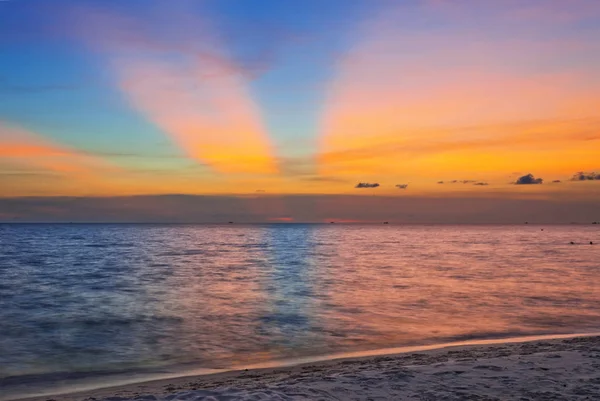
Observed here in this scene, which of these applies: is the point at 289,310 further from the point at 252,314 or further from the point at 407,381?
the point at 407,381

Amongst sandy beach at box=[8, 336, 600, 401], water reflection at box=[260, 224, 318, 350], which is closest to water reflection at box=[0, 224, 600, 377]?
water reflection at box=[260, 224, 318, 350]

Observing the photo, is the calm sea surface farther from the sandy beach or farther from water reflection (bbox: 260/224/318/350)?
the sandy beach

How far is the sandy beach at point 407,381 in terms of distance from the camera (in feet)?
35.2

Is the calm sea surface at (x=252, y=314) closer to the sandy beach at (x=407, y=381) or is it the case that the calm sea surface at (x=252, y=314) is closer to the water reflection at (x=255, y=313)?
the water reflection at (x=255, y=313)

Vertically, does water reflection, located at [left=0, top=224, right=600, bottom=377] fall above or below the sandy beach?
below

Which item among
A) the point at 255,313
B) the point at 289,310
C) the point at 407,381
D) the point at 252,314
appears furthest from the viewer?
the point at 289,310

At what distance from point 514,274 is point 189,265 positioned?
36.0 metres

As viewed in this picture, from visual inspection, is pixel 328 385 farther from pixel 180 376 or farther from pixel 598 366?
pixel 598 366

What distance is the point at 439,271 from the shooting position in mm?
53312

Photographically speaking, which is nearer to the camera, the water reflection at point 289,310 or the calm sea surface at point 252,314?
the calm sea surface at point 252,314

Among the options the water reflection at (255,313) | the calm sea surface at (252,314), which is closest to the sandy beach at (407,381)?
the calm sea surface at (252,314)

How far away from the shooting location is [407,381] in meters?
11.8

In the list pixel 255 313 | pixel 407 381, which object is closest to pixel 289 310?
pixel 255 313

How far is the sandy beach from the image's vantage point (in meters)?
10.7
